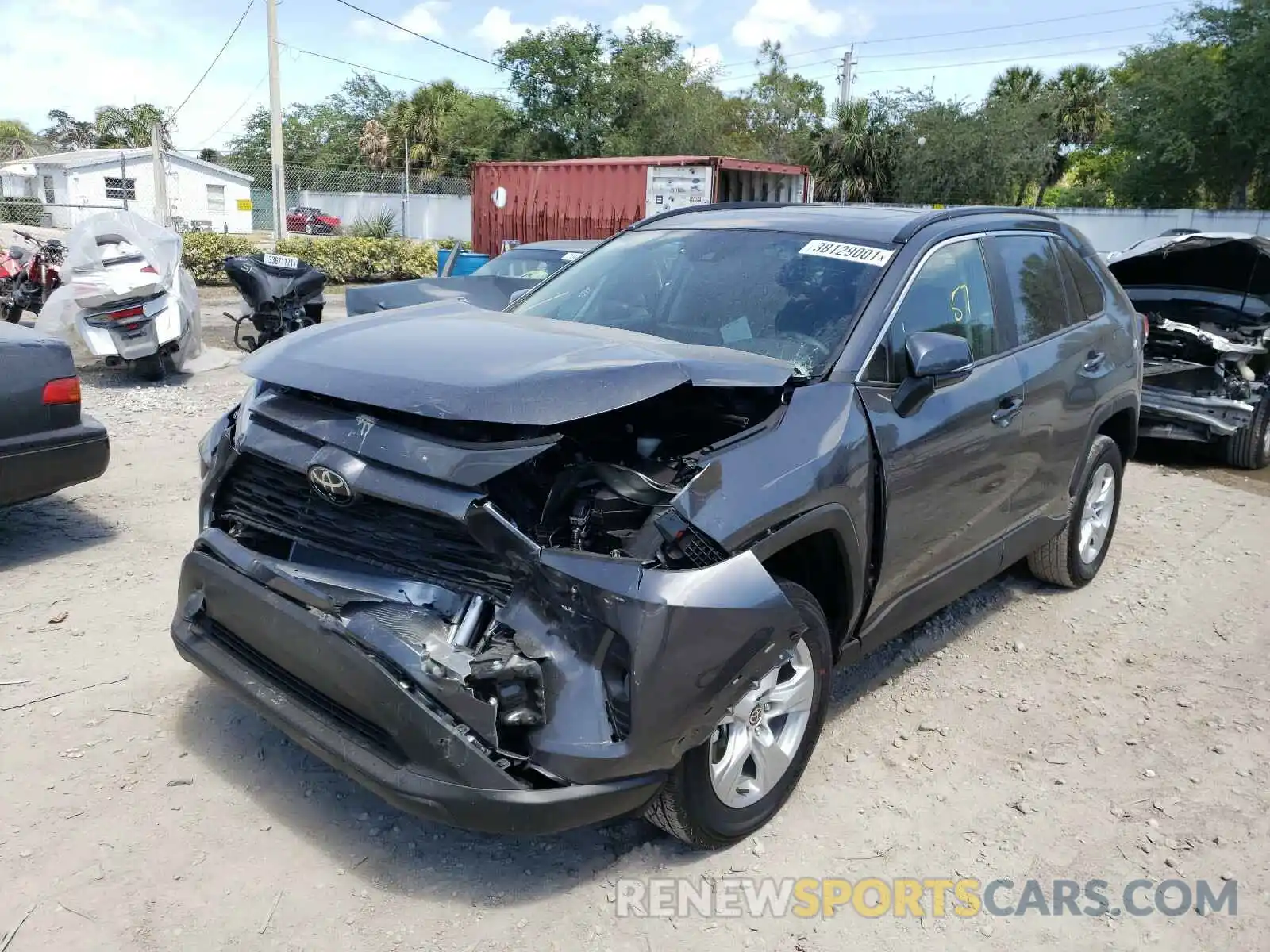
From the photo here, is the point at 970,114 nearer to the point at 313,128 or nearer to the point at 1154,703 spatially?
the point at 1154,703

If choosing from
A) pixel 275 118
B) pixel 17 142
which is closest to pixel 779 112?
pixel 275 118

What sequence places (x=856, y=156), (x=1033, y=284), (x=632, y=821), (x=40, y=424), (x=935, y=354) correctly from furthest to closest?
(x=856, y=156)
(x=40, y=424)
(x=1033, y=284)
(x=935, y=354)
(x=632, y=821)

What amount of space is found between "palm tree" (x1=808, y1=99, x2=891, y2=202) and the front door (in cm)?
3554

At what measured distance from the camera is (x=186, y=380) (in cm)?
959

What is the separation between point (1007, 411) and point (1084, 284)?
1394 mm

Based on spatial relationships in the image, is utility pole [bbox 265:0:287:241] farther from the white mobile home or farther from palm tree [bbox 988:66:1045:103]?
palm tree [bbox 988:66:1045:103]

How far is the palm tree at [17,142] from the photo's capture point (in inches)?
2724

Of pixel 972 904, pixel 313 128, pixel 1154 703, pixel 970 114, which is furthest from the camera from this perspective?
pixel 313 128

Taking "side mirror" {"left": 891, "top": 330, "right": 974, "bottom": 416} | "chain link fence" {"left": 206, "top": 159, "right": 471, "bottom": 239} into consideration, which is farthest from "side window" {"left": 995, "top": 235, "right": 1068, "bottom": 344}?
"chain link fence" {"left": 206, "top": 159, "right": 471, "bottom": 239}

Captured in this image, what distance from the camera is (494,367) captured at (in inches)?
112

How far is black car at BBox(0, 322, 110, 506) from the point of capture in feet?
15.0

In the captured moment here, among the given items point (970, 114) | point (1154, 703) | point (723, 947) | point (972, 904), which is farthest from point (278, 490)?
point (970, 114)

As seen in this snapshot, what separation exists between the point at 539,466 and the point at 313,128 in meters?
63.3

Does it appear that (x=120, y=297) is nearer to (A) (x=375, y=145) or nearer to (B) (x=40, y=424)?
(B) (x=40, y=424)
